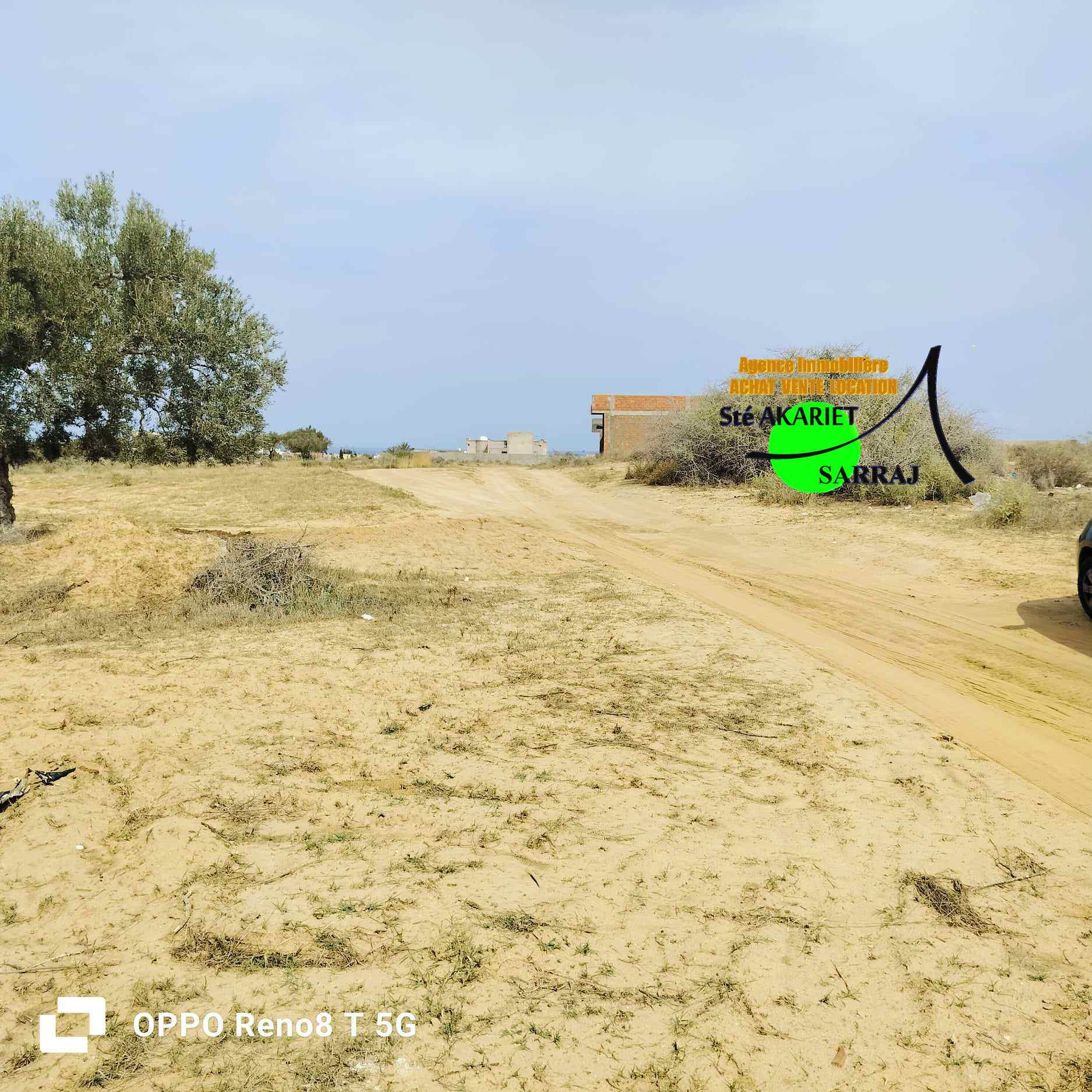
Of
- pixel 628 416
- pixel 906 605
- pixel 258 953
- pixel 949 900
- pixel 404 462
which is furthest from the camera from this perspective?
pixel 628 416

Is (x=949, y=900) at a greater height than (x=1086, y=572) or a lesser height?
lesser

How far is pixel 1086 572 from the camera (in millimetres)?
8977

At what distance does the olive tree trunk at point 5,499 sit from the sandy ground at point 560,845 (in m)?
4.91

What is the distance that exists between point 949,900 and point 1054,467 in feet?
85.2

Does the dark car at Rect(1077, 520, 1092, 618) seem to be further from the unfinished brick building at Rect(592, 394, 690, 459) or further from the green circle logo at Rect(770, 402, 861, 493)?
the unfinished brick building at Rect(592, 394, 690, 459)

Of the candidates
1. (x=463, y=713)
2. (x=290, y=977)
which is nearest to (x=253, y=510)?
(x=463, y=713)

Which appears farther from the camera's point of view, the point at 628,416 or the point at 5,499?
the point at 628,416

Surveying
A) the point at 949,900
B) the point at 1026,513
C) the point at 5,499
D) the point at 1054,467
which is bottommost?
the point at 949,900

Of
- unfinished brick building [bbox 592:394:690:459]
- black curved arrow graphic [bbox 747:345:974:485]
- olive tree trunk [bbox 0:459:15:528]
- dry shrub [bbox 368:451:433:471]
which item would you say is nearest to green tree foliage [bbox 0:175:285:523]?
olive tree trunk [bbox 0:459:15:528]

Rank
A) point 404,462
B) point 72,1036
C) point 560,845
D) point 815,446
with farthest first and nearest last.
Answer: point 404,462 → point 815,446 → point 560,845 → point 72,1036

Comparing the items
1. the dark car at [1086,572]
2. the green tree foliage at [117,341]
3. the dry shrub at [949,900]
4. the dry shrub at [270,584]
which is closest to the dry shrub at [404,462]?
the green tree foliage at [117,341]

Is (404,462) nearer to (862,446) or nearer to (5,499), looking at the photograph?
(862,446)

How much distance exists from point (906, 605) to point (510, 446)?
4929 cm

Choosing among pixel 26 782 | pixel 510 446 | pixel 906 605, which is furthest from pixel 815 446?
pixel 510 446
